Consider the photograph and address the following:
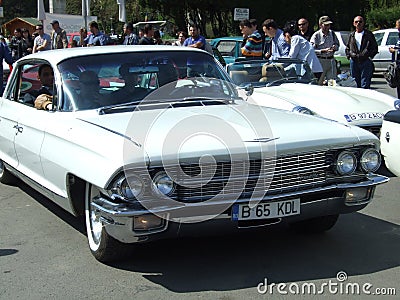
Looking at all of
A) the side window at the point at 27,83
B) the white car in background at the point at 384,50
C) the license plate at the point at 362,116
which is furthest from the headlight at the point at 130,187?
the white car in background at the point at 384,50

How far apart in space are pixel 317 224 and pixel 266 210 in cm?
105

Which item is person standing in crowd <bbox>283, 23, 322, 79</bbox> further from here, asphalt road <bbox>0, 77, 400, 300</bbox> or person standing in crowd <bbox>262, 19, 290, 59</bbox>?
asphalt road <bbox>0, 77, 400, 300</bbox>

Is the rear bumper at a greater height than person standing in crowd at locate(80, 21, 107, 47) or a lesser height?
lesser

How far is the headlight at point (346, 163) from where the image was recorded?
4.46 m

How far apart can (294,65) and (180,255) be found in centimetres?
516

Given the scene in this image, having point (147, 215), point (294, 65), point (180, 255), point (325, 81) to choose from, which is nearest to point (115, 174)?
point (147, 215)

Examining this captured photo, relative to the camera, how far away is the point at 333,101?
7.76 meters

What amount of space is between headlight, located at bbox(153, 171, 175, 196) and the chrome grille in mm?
41

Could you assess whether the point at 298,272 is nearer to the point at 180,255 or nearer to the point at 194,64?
the point at 180,255

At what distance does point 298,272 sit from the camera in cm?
429

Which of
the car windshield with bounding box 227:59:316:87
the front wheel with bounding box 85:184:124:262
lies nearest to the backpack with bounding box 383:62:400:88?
the car windshield with bounding box 227:59:316:87

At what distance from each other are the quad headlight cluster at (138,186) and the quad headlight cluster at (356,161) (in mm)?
1301

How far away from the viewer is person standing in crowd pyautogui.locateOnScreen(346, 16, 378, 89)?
37.4 feet

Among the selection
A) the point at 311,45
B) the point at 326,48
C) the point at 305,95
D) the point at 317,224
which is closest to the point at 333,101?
the point at 305,95
